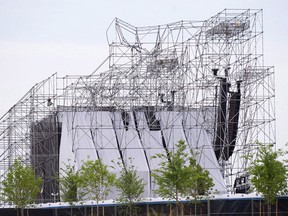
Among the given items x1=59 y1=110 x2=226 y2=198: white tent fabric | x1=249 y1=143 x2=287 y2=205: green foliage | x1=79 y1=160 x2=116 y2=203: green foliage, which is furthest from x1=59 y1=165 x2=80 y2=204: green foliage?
x1=249 y1=143 x2=287 y2=205: green foliage

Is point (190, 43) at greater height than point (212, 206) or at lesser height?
greater

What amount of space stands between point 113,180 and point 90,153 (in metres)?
9.36

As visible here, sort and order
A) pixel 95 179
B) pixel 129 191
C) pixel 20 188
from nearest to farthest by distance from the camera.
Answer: pixel 129 191
pixel 95 179
pixel 20 188

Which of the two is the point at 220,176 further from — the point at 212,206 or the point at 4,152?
the point at 4,152

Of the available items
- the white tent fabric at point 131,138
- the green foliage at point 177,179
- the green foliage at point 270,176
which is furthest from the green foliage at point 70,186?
the green foliage at point 270,176

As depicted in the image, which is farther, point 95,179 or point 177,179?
point 95,179

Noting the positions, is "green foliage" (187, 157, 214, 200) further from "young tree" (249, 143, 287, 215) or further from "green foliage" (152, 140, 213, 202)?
"young tree" (249, 143, 287, 215)

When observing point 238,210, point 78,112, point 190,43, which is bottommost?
point 238,210

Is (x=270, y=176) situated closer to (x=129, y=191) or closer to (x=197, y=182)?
(x=197, y=182)

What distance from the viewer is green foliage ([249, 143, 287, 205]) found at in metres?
49.2

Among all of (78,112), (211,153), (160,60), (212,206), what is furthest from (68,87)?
(212,206)

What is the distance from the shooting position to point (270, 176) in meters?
49.6

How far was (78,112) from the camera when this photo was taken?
2653 inches

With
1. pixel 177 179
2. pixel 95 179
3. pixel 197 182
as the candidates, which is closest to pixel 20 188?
pixel 95 179
